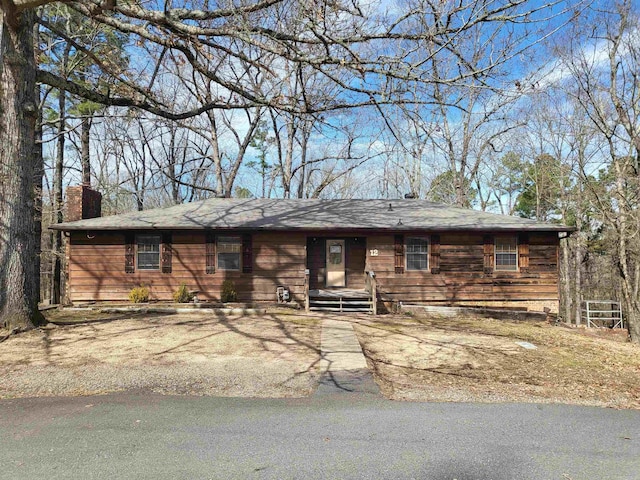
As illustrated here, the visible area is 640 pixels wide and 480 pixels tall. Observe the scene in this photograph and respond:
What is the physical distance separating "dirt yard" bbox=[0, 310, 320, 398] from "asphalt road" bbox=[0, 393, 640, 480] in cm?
45

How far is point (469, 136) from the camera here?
24.6m

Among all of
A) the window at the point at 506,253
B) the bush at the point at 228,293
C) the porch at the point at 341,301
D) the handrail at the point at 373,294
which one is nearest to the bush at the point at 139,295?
the bush at the point at 228,293

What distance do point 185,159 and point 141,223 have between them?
1923 centimetres

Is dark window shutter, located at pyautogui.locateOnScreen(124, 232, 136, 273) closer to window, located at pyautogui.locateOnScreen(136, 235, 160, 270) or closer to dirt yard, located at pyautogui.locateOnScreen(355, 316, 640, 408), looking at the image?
window, located at pyautogui.locateOnScreen(136, 235, 160, 270)

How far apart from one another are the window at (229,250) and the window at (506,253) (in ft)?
Result: 29.7

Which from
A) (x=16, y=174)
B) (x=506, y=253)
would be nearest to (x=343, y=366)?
(x=16, y=174)

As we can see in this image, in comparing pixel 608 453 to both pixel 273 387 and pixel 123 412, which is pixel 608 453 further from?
pixel 123 412

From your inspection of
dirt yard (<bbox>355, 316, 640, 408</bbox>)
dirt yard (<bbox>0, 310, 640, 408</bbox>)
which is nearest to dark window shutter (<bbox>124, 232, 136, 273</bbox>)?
dirt yard (<bbox>0, 310, 640, 408</bbox>)

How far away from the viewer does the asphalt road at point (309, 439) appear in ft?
10.5

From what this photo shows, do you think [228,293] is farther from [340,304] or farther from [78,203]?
[78,203]

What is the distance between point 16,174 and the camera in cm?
821

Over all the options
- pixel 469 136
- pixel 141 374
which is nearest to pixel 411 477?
pixel 141 374

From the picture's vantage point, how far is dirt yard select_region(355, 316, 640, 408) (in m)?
5.17

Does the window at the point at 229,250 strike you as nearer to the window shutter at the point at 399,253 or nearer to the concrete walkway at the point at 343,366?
the window shutter at the point at 399,253
